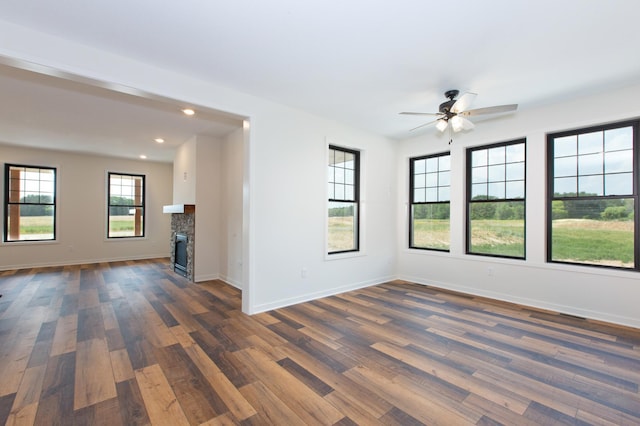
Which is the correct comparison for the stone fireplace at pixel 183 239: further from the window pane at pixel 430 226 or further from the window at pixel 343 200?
the window pane at pixel 430 226

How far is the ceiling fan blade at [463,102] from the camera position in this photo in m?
3.04

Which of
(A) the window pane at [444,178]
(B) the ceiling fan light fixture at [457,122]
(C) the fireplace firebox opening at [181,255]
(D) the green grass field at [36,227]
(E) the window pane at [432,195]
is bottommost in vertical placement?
(C) the fireplace firebox opening at [181,255]

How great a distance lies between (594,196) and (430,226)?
2.29 m

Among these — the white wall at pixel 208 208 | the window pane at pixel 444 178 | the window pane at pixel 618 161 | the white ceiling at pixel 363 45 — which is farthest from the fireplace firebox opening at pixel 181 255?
the window pane at pixel 618 161

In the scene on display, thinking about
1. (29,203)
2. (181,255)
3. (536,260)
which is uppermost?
(29,203)

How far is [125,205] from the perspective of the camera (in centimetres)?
795

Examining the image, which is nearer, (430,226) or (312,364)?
(312,364)

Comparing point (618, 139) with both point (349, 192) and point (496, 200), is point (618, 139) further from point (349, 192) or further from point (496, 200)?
point (349, 192)

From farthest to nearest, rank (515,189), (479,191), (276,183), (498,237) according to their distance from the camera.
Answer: (479,191), (498,237), (515,189), (276,183)

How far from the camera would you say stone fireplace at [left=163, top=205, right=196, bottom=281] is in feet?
18.3

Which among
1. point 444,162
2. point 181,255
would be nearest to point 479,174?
point 444,162

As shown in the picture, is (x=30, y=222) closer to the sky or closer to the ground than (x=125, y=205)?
closer to the ground

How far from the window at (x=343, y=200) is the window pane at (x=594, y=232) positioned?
289 cm

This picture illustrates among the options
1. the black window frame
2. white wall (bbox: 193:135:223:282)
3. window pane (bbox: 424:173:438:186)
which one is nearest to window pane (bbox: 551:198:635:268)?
window pane (bbox: 424:173:438:186)
